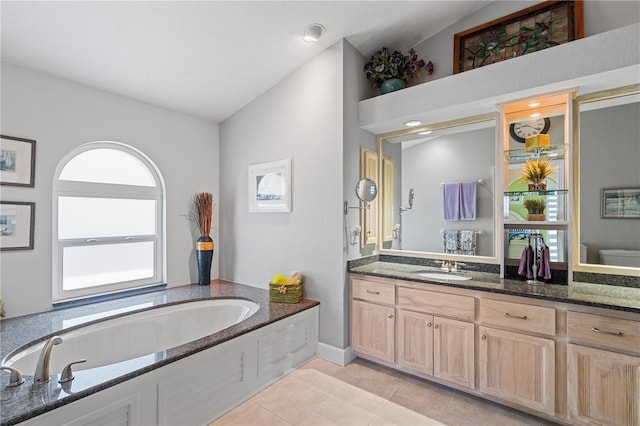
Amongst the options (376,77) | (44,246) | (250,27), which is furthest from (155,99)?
(376,77)

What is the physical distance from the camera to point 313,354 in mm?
2748

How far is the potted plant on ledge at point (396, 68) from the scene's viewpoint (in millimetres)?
2719

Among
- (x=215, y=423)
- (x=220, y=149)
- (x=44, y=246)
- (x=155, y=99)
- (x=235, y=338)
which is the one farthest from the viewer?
(x=220, y=149)

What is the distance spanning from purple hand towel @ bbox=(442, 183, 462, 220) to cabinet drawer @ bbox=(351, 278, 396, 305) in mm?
843

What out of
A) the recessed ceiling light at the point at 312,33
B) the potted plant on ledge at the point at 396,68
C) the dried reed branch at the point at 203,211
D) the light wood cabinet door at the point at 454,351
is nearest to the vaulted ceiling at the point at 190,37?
the recessed ceiling light at the point at 312,33

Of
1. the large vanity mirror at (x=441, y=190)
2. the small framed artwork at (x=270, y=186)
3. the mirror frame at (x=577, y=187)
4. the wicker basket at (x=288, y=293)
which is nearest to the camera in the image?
the mirror frame at (x=577, y=187)

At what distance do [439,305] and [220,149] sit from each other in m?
2.91

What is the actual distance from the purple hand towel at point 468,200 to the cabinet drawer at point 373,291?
0.90 meters

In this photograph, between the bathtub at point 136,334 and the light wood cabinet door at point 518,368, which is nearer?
the light wood cabinet door at point 518,368

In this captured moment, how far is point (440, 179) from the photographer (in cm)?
274

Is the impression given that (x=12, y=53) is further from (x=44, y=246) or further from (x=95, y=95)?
(x=44, y=246)

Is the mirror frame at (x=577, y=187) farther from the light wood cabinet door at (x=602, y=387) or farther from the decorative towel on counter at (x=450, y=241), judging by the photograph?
the decorative towel on counter at (x=450, y=241)

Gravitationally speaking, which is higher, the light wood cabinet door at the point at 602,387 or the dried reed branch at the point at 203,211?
the dried reed branch at the point at 203,211

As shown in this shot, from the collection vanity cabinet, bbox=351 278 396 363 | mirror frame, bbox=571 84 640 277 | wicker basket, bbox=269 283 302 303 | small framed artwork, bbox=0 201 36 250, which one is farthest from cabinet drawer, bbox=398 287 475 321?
small framed artwork, bbox=0 201 36 250
